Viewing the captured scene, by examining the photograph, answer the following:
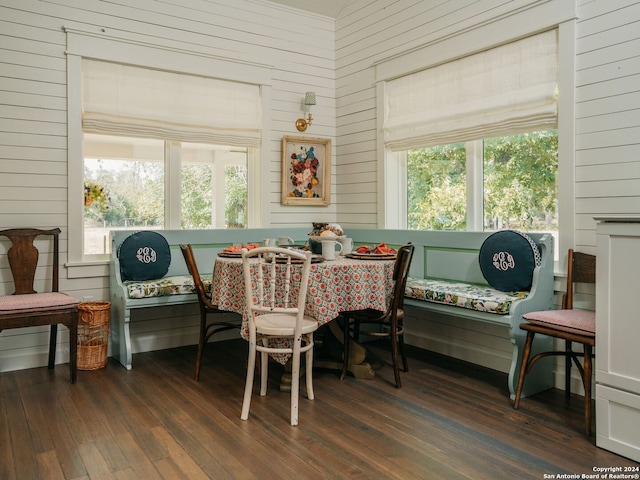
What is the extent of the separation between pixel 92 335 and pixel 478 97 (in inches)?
132

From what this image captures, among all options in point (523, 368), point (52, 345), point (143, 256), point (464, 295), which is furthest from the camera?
point (143, 256)

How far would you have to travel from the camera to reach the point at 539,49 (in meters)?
3.46

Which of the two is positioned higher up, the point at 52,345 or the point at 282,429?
the point at 52,345

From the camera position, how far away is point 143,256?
4027 millimetres

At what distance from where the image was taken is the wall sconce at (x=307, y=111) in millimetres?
4945

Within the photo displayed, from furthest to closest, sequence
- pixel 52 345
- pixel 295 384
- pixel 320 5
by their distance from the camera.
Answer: pixel 320 5 → pixel 52 345 → pixel 295 384

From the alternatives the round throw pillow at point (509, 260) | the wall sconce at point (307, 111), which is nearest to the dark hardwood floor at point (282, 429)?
the round throw pillow at point (509, 260)

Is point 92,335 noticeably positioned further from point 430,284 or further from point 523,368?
point 523,368

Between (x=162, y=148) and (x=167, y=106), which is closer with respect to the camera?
(x=167, y=106)

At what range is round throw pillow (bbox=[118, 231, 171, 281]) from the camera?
4.00 metres

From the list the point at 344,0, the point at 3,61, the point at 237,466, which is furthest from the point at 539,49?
the point at 3,61

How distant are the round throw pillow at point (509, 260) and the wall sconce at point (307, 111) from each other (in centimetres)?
226

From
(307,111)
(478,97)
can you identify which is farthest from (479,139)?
(307,111)

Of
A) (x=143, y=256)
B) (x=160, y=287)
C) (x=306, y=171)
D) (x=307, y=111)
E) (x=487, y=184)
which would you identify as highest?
(x=307, y=111)
